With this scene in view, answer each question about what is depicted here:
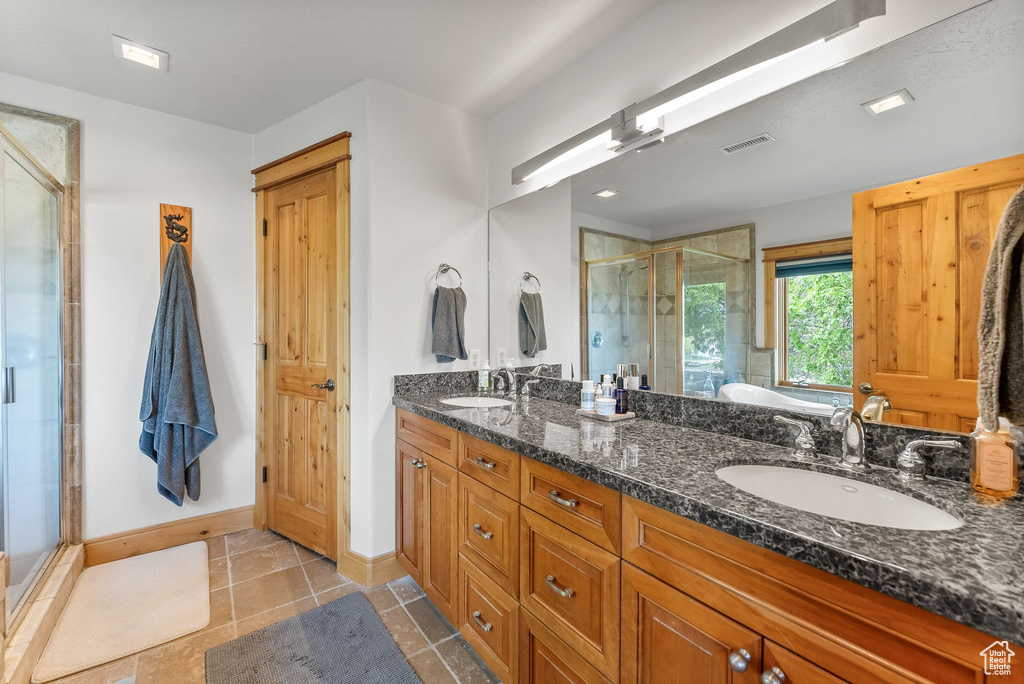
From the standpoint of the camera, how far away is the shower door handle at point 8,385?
165 cm

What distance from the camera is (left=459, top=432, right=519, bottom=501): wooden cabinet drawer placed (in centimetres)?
142

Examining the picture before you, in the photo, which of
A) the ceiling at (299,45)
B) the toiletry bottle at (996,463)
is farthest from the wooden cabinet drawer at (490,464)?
the ceiling at (299,45)

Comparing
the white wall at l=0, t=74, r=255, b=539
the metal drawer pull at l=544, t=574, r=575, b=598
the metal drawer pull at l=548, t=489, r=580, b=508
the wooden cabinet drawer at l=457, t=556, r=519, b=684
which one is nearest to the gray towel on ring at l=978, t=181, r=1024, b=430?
the metal drawer pull at l=548, t=489, r=580, b=508

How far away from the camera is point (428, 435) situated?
193 centimetres

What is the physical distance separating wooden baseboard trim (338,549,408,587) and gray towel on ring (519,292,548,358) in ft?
4.13

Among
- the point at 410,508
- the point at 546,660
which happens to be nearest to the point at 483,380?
the point at 410,508

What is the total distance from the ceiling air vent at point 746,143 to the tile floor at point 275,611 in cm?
201

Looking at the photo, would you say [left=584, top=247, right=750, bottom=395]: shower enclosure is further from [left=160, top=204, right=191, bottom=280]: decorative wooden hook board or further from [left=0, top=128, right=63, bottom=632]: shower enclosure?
[left=160, top=204, right=191, bottom=280]: decorative wooden hook board

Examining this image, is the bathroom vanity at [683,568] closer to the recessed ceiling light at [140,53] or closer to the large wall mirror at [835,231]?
the large wall mirror at [835,231]

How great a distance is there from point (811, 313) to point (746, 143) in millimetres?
583

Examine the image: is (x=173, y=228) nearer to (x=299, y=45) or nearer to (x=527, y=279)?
(x=299, y=45)

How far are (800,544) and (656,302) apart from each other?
1120 millimetres

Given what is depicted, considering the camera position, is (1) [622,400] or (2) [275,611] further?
(2) [275,611]

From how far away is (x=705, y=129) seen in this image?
1507mm
